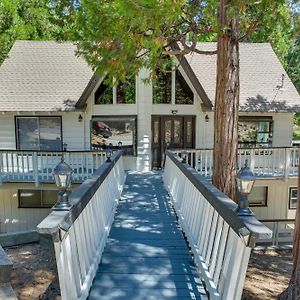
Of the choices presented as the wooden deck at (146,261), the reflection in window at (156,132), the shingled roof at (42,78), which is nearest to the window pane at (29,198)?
the shingled roof at (42,78)

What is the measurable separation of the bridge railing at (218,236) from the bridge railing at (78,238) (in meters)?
1.36

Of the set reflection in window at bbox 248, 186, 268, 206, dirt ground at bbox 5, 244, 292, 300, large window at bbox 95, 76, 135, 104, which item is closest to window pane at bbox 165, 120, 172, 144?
large window at bbox 95, 76, 135, 104

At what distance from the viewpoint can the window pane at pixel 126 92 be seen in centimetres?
1340

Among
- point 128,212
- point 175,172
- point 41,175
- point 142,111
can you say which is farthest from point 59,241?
point 142,111

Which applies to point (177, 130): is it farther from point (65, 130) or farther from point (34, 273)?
point (34, 273)

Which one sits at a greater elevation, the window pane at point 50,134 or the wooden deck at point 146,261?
the window pane at point 50,134

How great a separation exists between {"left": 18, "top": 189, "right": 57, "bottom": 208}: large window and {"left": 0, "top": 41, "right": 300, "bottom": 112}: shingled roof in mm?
3199

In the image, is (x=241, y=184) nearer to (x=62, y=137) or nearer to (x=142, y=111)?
(x=142, y=111)

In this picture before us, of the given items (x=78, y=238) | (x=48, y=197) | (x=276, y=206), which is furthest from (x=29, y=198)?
(x=78, y=238)

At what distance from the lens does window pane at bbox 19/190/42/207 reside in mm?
13008

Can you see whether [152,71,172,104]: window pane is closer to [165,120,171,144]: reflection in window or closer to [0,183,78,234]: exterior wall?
[165,120,171,144]: reflection in window

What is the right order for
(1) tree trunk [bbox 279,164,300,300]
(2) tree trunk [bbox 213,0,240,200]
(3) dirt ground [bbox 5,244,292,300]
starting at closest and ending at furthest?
1. (1) tree trunk [bbox 279,164,300,300]
2. (3) dirt ground [bbox 5,244,292,300]
3. (2) tree trunk [bbox 213,0,240,200]

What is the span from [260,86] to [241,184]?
1178 cm

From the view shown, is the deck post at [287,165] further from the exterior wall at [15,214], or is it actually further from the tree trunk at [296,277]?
the exterior wall at [15,214]
